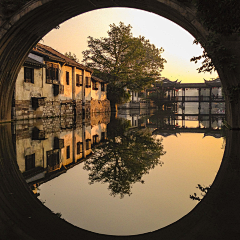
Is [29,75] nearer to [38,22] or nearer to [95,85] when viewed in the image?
[38,22]

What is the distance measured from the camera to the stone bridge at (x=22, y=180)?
2.02 metres

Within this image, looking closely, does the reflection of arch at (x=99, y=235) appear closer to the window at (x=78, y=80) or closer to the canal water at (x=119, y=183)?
the canal water at (x=119, y=183)

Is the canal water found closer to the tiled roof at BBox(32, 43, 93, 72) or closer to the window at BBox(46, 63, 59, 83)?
the tiled roof at BBox(32, 43, 93, 72)

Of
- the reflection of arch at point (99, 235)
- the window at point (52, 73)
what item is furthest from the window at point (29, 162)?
the window at point (52, 73)

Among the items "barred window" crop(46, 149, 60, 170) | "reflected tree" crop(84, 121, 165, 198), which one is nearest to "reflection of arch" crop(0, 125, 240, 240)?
"reflected tree" crop(84, 121, 165, 198)

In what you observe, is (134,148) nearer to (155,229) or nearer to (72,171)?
(72,171)

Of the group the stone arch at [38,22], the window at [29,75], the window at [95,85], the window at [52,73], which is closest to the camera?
the stone arch at [38,22]

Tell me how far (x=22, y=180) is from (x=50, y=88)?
18.3 meters

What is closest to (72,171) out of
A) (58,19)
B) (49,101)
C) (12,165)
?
(12,165)

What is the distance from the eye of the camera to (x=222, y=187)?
3113mm

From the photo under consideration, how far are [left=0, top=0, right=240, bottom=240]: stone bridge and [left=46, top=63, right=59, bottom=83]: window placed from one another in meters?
8.27

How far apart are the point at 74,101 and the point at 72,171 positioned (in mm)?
20631

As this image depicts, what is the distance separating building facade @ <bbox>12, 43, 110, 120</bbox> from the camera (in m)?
17.7

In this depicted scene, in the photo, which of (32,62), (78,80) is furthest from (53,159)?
(78,80)
